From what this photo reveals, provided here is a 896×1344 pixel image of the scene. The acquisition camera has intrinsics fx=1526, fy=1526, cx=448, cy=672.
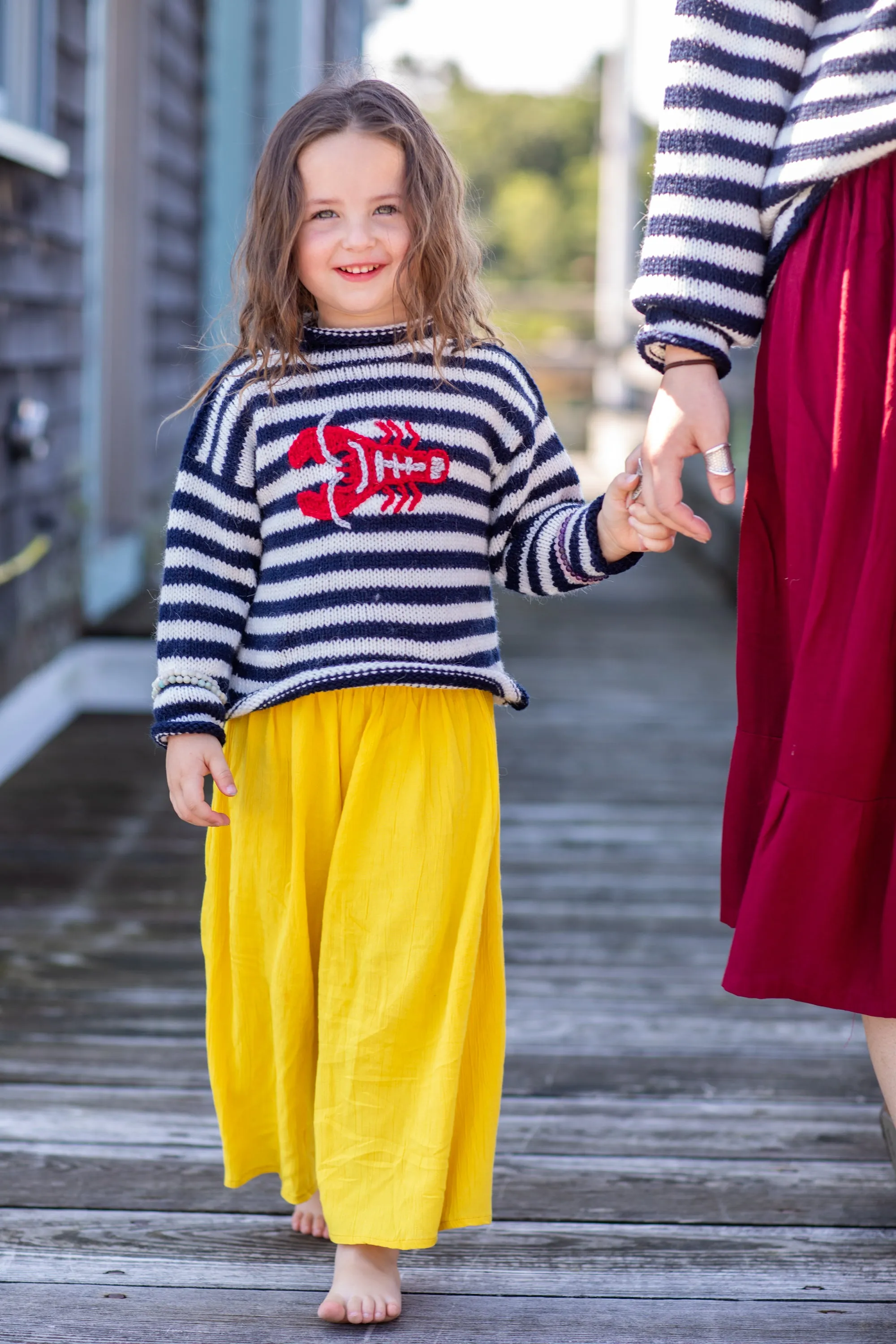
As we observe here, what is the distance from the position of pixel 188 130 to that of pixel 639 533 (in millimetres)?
4991

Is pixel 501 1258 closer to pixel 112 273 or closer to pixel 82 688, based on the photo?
pixel 82 688

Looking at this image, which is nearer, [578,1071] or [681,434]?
[681,434]

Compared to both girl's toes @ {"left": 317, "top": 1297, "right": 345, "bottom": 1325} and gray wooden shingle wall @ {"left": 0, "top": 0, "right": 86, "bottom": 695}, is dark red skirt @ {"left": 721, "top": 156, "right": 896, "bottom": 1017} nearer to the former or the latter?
girl's toes @ {"left": 317, "top": 1297, "right": 345, "bottom": 1325}

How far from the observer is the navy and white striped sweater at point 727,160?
115 centimetres

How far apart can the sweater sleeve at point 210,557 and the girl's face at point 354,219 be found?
13 cm

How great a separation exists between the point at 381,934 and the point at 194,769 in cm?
22

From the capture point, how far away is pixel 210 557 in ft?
4.51

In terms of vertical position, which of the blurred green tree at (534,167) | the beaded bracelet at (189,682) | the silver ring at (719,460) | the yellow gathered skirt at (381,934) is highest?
the blurred green tree at (534,167)

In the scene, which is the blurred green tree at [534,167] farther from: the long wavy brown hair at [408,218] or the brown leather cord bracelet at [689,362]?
the brown leather cord bracelet at [689,362]

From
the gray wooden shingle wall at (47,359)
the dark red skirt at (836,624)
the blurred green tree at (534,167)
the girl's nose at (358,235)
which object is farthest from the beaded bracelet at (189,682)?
the blurred green tree at (534,167)

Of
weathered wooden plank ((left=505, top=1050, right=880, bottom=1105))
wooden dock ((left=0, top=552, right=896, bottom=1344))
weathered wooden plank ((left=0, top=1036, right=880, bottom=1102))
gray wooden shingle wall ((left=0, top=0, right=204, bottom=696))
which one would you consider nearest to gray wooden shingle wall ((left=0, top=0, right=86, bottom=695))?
gray wooden shingle wall ((left=0, top=0, right=204, bottom=696))

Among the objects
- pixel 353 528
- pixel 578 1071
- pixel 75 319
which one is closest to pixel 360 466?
pixel 353 528

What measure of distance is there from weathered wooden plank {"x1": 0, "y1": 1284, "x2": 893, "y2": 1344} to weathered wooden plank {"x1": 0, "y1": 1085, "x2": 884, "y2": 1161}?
11.9 inches

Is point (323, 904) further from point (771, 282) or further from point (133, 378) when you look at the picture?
point (133, 378)
